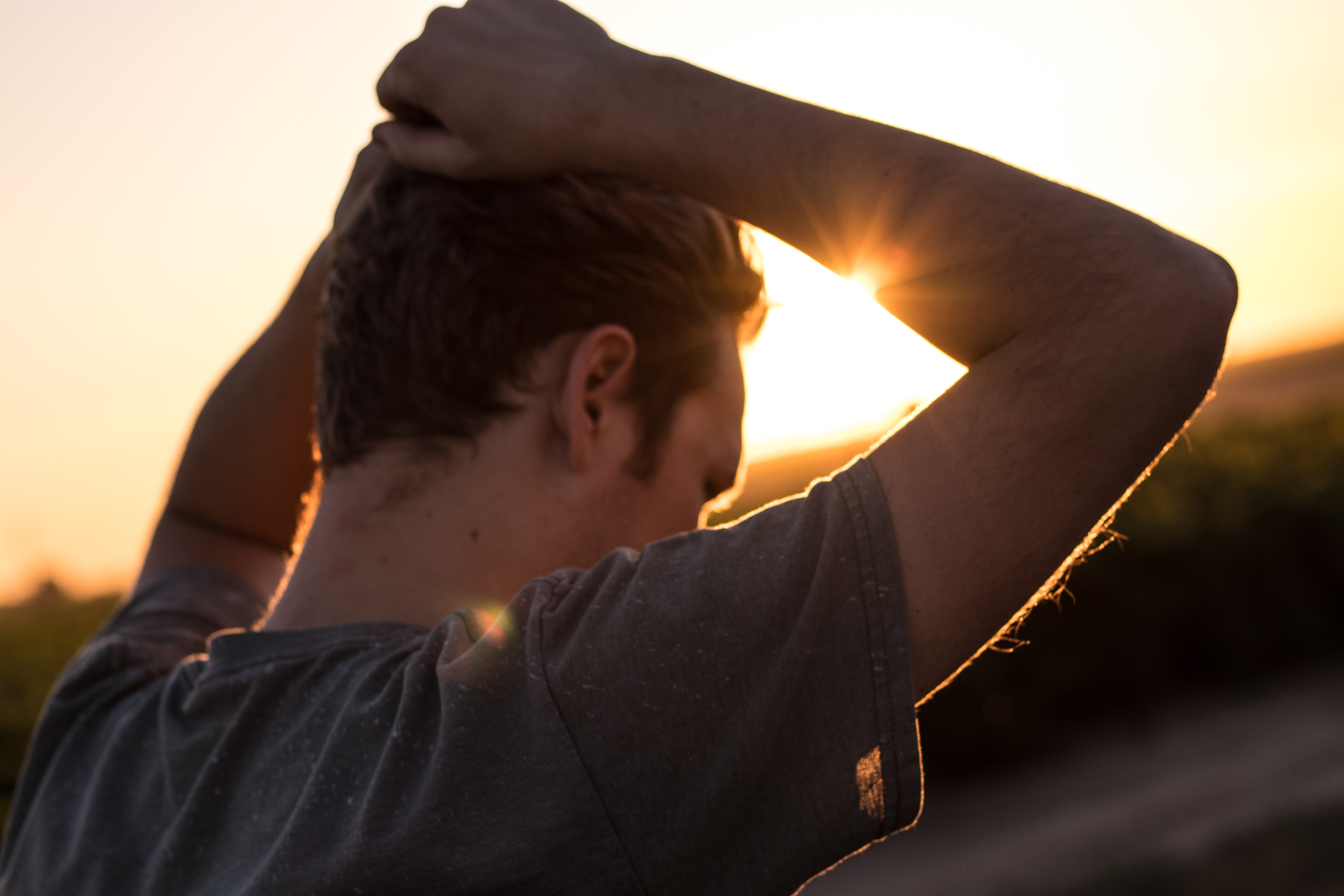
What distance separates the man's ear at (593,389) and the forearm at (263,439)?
1.02 meters

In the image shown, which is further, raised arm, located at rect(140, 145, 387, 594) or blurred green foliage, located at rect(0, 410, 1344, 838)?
blurred green foliage, located at rect(0, 410, 1344, 838)

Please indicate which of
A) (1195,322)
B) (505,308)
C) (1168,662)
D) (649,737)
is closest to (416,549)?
(505,308)

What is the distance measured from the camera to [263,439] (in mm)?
2541

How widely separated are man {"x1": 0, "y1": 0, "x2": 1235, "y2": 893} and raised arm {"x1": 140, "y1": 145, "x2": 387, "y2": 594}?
0.36m

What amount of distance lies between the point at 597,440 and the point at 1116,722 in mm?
8819

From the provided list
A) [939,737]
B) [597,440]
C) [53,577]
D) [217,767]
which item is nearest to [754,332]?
[597,440]

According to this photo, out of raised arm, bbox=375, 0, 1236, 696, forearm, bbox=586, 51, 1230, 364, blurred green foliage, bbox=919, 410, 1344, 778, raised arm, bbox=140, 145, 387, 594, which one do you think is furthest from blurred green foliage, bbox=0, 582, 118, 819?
blurred green foliage, bbox=919, 410, 1344, 778

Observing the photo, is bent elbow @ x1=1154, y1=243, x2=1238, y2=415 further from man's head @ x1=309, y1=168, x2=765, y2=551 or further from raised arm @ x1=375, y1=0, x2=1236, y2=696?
man's head @ x1=309, y1=168, x2=765, y2=551

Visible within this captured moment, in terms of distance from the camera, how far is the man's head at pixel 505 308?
1.80 meters

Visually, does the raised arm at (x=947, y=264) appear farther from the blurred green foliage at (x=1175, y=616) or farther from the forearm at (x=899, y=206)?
the blurred green foliage at (x=1175, y=616)

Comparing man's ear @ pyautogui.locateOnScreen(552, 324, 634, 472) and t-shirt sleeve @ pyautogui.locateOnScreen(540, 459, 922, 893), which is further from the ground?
man's ear @ pyautogui.locateOnScreen(552, 324, 634, 472)

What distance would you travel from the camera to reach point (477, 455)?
1.78m

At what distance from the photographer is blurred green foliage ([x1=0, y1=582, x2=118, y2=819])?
5.38 metres

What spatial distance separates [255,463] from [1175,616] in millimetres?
9249
